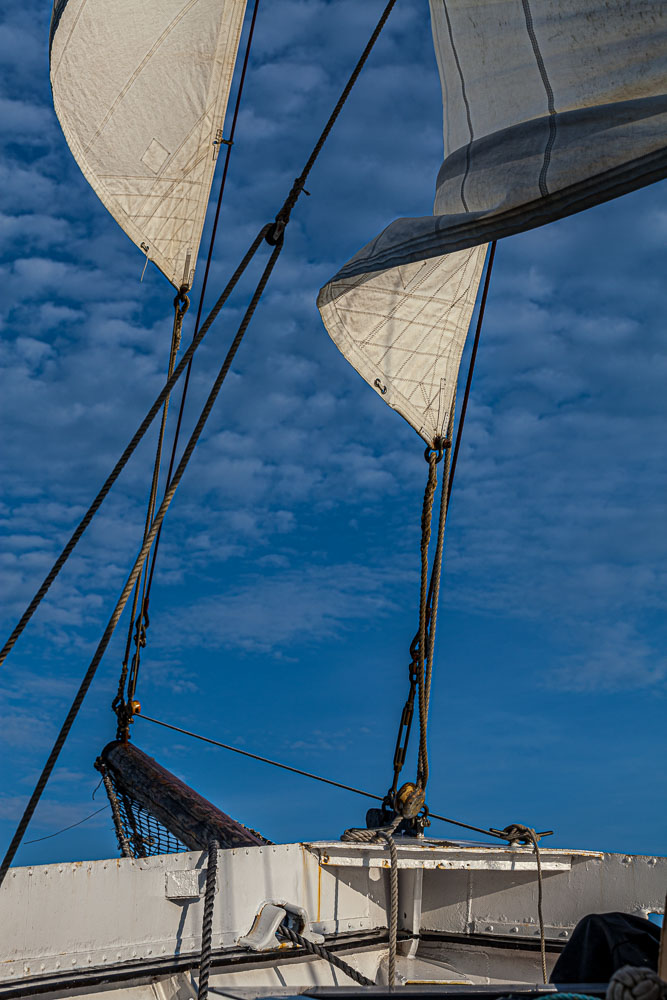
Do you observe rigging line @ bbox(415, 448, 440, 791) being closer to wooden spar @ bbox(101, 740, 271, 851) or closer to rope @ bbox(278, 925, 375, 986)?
wooden spar @ bbox(101, 740, 271, 851)

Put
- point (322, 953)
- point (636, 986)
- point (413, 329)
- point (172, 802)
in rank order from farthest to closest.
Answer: point (413, 329), point (172, 802), point (322, 953), point (636, 986)

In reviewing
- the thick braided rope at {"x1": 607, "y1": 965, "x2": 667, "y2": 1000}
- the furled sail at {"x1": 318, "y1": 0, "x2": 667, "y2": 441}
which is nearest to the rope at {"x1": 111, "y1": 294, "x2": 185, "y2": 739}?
the furled sail at {"x1": 318, "y1": 0, "x2": 667, "y2": 441}

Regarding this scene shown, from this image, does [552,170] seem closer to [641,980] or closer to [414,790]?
[641,980]

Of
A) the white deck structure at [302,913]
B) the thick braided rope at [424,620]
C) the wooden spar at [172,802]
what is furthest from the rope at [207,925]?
the thick braided rope at [424,620]

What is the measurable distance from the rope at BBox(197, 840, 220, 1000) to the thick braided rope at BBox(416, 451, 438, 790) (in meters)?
3.44

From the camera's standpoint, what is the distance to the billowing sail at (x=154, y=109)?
386 inches

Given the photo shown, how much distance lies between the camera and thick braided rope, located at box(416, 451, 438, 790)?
8.28 metres

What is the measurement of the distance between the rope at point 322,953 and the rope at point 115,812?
3404 millimetres

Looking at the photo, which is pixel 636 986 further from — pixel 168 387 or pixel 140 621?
pixel 140 621

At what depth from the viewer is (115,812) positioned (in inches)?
331

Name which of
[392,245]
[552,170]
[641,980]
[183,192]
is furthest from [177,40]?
[641,980]

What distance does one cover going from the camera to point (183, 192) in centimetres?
1058

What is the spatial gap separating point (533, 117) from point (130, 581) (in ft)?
12.0

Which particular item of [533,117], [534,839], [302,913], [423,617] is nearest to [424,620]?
[423,617]
